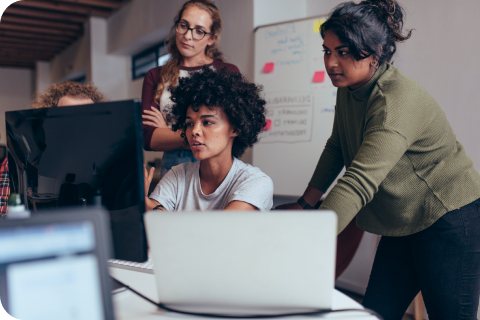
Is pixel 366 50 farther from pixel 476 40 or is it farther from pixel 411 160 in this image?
pixel 476 40

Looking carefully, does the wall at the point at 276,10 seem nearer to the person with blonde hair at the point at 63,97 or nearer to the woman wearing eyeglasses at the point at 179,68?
the woman wearing eyeglasses at the point at 179,68

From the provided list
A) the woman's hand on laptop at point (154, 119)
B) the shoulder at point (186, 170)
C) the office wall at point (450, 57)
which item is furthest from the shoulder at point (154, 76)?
the office wall at point (450, 57)

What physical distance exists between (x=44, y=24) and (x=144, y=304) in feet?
20.4

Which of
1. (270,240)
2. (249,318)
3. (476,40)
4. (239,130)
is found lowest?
(249,318)

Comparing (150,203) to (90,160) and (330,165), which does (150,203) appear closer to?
Answer: (90,160)

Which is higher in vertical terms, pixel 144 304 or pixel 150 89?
pixel 150 89

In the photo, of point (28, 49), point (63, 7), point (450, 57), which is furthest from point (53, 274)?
point (28, 49)

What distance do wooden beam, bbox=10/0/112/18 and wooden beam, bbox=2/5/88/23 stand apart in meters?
0.12

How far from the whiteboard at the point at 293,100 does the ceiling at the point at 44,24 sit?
339cm

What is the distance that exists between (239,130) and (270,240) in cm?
81

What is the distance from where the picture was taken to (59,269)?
0.44 metres

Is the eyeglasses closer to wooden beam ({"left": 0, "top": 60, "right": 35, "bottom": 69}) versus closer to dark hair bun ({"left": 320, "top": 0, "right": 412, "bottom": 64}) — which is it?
dark hair bun ({"left": 320, "top": 0, "right": 412, "bottom": 64})

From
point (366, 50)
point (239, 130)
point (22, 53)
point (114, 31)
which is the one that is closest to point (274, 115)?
point (239, 130)

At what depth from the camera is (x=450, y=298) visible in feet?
3.36
